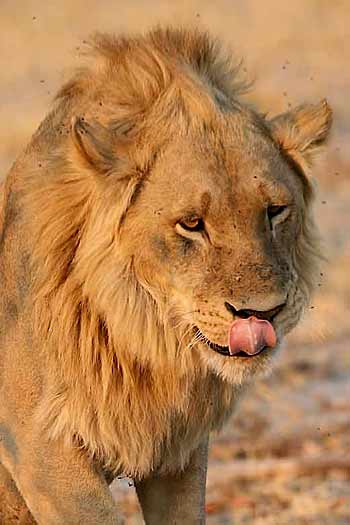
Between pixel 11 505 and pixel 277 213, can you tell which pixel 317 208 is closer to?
pixel 11 505

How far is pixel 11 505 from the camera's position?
20.5 ft

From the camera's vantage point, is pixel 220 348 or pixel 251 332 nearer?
pixel 251 332

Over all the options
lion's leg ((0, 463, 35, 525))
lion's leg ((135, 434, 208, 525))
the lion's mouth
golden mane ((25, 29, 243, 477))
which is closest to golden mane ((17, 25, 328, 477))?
golden mane ((25, 29, 243, 477))

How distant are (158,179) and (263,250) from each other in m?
0.41

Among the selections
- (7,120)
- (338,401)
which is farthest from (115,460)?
(7,120)

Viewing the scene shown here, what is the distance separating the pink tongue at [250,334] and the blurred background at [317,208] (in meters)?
0.77

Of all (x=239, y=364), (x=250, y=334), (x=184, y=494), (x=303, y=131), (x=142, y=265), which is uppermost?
(x=303, y=131)

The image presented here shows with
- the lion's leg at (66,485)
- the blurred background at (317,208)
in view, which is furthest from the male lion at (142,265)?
the blurred background at (317,208)

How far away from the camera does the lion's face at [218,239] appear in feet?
17.0

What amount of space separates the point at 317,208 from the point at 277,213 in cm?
936

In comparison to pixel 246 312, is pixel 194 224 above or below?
above

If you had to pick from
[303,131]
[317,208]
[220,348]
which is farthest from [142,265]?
[317,208]

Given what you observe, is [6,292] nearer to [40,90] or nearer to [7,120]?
[7,120]

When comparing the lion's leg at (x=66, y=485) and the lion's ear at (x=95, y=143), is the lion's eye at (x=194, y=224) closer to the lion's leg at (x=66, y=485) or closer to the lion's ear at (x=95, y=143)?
the lion's ear at (x=95, y=143)
